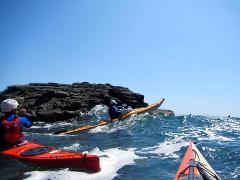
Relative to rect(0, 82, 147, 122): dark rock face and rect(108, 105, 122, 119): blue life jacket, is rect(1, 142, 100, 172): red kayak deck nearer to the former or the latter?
rect(108, 105, 122, 119): blue life jacket

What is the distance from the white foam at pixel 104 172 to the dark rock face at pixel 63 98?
63.1 feet

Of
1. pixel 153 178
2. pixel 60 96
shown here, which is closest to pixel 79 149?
pixel 153 178

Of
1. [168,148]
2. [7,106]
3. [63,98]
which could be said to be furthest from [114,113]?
[63,98]

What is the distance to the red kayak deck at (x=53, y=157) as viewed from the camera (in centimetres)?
629

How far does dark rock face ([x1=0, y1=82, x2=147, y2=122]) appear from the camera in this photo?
27.1 meters

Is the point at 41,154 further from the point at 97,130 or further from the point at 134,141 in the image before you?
the point at 97,130

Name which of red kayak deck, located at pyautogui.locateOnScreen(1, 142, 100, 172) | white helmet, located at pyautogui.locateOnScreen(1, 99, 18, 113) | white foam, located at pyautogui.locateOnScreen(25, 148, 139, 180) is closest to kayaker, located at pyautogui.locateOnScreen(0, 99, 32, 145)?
white helmet, located at pyautogui.locateOnScreen(1, 99, 18, 113)

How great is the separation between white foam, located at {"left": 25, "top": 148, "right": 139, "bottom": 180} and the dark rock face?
19.2m

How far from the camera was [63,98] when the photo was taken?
3031 cm

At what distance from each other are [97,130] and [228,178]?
1029cm

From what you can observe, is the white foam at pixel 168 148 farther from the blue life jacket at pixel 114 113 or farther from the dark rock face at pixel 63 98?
the dark rock face at pixel 63 98

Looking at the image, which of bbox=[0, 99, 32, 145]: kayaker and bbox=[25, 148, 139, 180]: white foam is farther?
bbox=[0, 99, 32, 145]: kayaker

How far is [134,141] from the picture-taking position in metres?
11.1

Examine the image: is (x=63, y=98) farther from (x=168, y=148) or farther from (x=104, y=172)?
(x=104, y=172)
